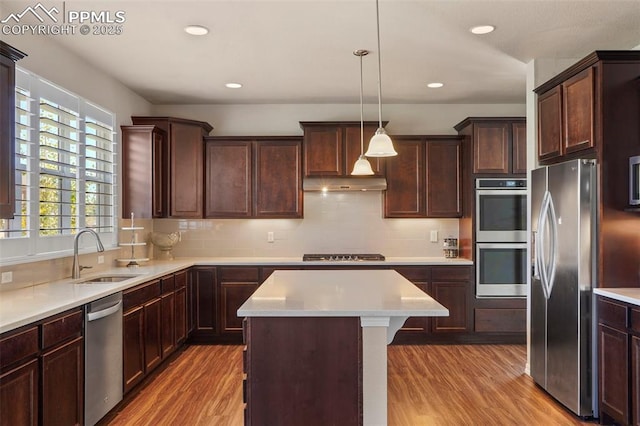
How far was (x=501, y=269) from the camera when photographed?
15.2ft

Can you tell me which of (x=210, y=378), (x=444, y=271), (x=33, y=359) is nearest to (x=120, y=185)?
(x=210, y=378)

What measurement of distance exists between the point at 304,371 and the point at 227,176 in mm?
3110

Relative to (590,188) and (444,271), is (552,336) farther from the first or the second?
(444,271)

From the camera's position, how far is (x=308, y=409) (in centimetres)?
227

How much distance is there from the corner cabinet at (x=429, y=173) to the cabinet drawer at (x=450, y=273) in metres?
0.62

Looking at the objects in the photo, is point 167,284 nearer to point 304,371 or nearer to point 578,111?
point 304,371

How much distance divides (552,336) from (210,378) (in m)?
2.76

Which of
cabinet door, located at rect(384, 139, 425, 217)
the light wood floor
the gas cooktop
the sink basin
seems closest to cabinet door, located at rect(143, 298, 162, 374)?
the light wood floor

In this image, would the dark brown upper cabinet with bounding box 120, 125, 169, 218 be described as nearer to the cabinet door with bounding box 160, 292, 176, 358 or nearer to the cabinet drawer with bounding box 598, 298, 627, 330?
the cabinet door with bounding box 160, 292, 176, 358

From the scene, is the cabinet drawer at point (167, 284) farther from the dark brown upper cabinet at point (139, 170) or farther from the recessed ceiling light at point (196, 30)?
the recessed ceiling light at point (196, 30)

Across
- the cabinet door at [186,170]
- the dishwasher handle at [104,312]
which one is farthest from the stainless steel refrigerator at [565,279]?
the cabinet door at [186,170]

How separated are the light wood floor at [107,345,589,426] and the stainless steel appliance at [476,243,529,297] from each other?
0.62m

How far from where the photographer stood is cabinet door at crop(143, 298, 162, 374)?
3.47 metres

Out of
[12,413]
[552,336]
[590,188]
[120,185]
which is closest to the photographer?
[12,413]
